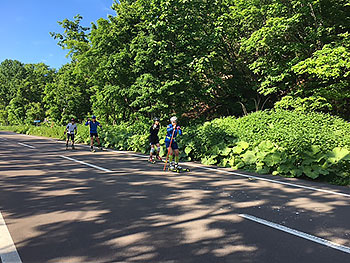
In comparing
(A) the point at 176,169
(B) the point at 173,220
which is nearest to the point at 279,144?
(A) the point at 176,169

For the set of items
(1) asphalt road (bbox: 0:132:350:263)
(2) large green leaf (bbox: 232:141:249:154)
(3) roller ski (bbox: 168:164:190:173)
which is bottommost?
(1) asphalt road (bbox: 0:132:350:263)

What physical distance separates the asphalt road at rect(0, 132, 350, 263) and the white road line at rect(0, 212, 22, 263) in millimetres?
13

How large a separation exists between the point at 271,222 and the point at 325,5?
14751mm

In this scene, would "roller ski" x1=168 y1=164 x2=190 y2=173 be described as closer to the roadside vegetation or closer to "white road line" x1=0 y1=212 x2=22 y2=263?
the roadside vegetation

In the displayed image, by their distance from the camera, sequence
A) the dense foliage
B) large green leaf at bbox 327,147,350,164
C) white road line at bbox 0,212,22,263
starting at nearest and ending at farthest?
white road line at bbox 0,212,22,263 → large green leaf at bbox 327,147,350,164 → the dense foliage

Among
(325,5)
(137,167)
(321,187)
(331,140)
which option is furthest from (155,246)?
(325,5)

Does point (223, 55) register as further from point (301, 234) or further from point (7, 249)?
point (7, 249)

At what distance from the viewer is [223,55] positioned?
20906 mm

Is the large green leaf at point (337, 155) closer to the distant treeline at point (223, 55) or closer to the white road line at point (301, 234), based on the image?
the white road line at point (301, 234)

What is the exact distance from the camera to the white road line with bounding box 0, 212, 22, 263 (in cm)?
313

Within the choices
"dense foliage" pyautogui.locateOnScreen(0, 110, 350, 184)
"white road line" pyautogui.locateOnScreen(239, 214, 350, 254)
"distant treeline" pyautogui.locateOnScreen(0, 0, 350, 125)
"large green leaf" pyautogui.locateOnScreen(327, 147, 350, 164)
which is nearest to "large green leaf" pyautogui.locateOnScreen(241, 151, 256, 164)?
"dense foliage" pyautogui.locateOnScreen(0, 110, 350, 184)

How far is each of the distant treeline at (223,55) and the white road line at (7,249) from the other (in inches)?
497

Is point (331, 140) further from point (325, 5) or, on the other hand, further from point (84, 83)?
point (84, 83)

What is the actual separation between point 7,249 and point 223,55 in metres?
19.9
